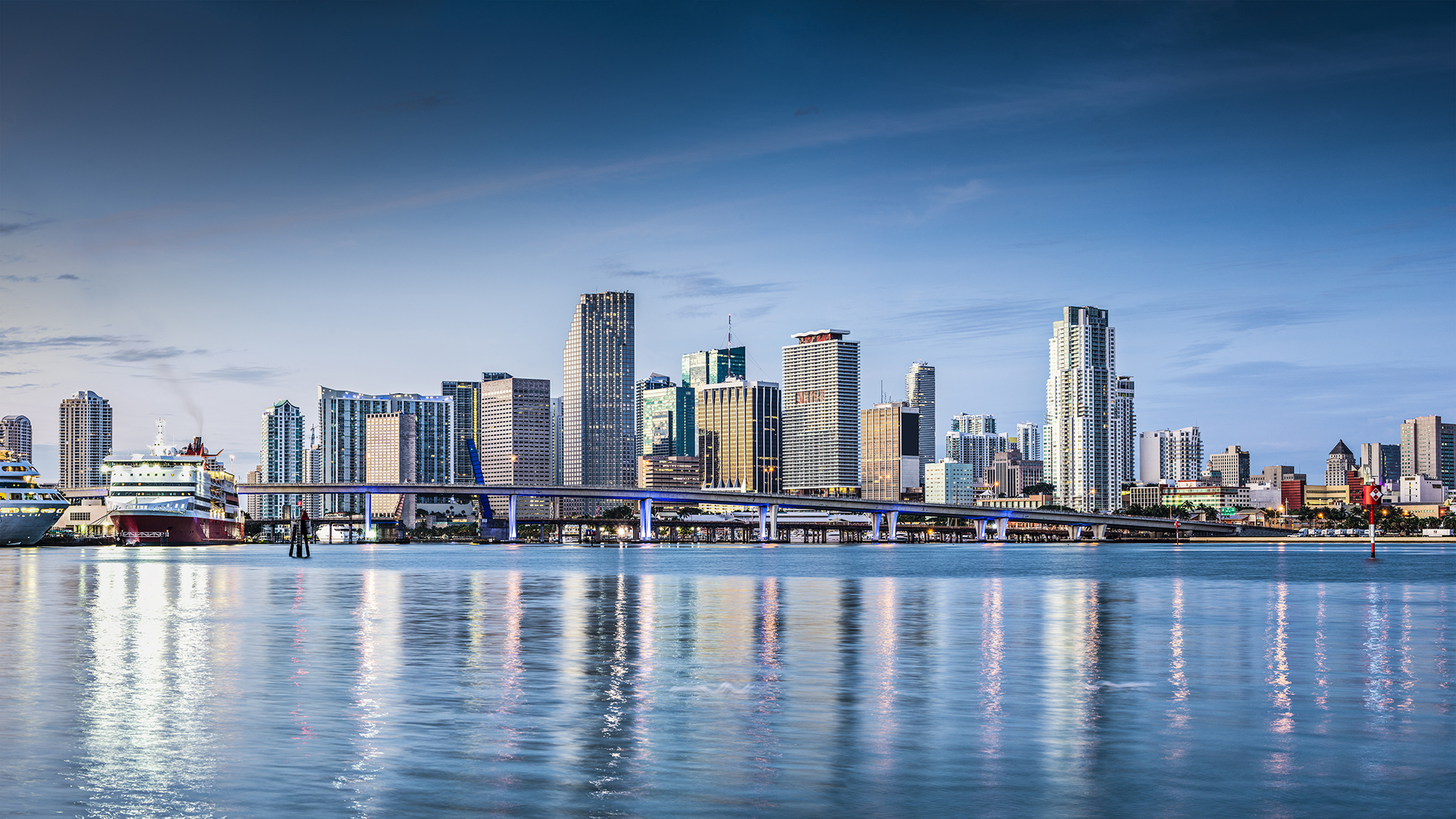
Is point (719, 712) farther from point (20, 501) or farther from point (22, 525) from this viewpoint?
point (22, 525)

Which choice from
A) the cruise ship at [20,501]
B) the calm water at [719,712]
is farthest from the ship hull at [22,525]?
the calm water at [719,712]

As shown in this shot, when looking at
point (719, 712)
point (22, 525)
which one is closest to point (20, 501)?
point (22, 525)

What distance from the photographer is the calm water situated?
18484 millimetres

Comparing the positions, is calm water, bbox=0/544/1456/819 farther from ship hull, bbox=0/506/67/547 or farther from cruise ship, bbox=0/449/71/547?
ship hull, bbox=0/506/67/547

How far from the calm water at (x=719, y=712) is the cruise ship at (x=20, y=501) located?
14580cm

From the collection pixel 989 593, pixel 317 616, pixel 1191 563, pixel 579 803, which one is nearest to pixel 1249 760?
pixel 579 803

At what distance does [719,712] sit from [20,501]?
191m

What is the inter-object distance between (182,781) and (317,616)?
36.0 m

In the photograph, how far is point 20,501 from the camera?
190 m

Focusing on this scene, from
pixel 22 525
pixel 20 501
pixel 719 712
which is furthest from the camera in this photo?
pixel 22 525

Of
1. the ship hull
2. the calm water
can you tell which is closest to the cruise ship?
the ship hull

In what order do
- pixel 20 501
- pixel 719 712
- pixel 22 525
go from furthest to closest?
pixel 22 525 < pixel 20 501 < pixel 719 712

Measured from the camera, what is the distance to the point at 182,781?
752 inches

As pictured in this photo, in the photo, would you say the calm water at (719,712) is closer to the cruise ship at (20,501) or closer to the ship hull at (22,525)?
the cruise ship at (20,501)
